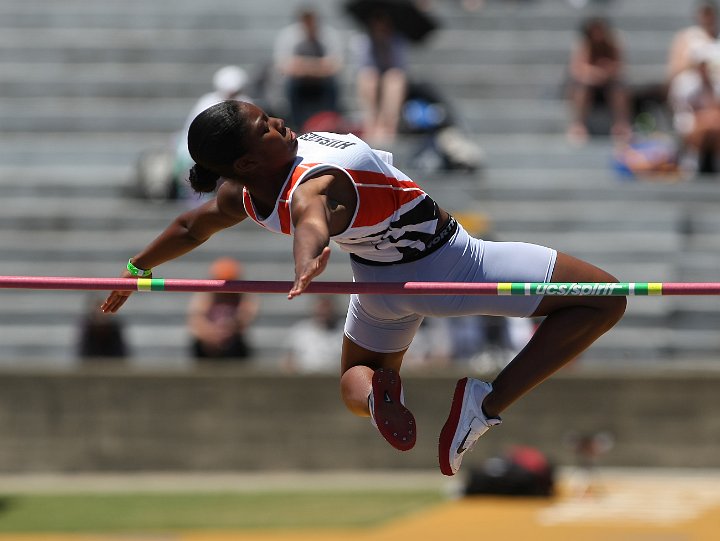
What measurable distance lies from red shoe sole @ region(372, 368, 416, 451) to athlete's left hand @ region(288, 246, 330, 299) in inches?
41.6

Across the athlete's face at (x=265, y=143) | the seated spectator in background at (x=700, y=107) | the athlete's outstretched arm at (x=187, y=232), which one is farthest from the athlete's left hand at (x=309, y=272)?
the seated spectator in background at (x=700, y=107)

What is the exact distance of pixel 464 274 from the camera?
7.28m

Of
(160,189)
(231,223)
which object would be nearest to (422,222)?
(231,223)

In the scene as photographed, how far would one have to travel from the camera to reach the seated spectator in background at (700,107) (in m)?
16.1

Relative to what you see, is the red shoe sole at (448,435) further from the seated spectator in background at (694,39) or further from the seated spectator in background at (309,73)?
the seated spectator in background at (694,39)

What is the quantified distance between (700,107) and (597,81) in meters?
1.14

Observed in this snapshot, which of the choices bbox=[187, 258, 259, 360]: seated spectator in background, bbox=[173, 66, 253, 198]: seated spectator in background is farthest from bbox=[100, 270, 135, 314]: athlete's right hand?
bbox=[173, 66, 253, 198]: seated spectator in background

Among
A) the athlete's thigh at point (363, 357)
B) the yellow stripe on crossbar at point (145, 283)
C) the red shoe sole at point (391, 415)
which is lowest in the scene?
the red shoe sole at point (391, 415)

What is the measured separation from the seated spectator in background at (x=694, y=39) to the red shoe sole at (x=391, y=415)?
10.3 meters

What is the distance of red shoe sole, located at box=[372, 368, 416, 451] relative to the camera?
710 cm

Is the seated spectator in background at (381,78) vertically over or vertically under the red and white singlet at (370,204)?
under

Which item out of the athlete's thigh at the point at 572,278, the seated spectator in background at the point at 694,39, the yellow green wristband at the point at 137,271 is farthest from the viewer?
the seated spectator in background at the point at 694,39

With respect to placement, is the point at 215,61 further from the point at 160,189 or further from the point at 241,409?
the point at 241,409

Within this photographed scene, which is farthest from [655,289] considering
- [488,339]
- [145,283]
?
[488,339]
